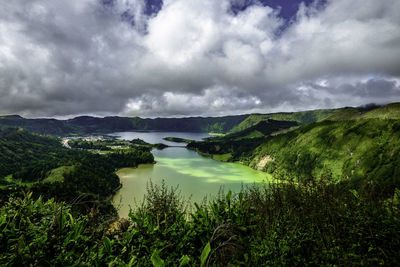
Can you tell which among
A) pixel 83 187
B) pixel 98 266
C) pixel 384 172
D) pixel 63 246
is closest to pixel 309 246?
pixel 98 266

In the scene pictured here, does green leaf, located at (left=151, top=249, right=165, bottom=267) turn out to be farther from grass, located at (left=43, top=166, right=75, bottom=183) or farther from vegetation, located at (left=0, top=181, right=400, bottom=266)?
grass, located at (left=43, top=166, right=75, bottom=183)

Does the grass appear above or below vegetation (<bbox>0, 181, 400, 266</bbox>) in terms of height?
below

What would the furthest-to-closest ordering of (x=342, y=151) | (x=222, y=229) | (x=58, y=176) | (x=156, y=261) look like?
(x=342, y=151)
(x=58, y=176)
(x=222, y=229)
(x=156, y=261)

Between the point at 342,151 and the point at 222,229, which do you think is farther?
the point at 342,151

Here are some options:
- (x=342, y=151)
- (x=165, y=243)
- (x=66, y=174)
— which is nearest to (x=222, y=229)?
(x=165, y=243)

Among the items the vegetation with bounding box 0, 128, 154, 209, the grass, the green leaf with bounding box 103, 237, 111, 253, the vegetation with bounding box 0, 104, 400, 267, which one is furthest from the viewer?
the grass

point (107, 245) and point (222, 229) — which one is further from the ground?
point (107, 245)

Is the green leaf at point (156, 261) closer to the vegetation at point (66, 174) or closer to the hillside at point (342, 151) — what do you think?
the vegetation at point (66, 174)

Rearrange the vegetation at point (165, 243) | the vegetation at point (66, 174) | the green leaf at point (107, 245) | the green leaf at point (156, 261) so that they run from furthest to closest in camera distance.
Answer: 1. the vegetation at point (66, 174)
2. the green leaf at point (107, 245)
3. the vegetation at point (165, 243)
4. the green leaf at point (156, 261)

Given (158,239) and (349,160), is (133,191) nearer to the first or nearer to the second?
(158,239)

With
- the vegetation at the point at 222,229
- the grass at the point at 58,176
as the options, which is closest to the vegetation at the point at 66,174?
the grass at the point at 58,176

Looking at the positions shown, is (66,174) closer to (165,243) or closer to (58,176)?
(58,176)

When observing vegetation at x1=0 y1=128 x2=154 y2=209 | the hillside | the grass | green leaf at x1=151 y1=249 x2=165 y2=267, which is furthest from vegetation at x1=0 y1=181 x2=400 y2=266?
the grass

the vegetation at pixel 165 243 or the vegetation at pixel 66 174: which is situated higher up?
the vegetation at pixel 165 243
